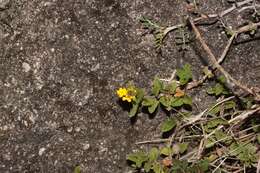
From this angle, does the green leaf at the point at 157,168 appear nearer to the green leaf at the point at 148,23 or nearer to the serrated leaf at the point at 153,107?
the serrated leaf at the point at 153,107

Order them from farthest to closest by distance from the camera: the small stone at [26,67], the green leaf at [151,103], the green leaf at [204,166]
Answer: the small stone at [26,67], the green leaf at [151,103], the green leaf at [204,166]

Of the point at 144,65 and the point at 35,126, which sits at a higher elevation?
the point at 144,65

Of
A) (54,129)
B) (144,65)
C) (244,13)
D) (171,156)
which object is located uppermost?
(244,13)

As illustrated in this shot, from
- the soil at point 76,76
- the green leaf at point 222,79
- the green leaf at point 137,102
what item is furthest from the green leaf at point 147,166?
the green leaf at point 222,79

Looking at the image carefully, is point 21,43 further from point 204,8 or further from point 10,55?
point 204,8

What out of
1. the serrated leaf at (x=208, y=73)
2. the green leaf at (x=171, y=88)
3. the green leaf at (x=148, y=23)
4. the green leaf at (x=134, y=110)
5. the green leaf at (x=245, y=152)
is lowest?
the green leaf at (x=245, y=152)

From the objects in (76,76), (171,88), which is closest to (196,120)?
(171,88)

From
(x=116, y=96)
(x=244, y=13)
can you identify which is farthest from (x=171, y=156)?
(x=244, y=13)
